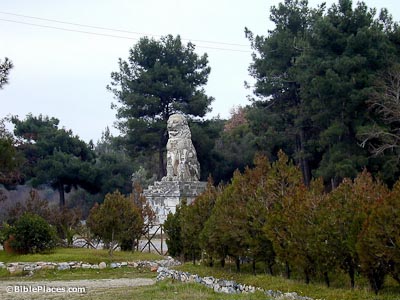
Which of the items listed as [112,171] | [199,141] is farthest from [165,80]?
[112,171]

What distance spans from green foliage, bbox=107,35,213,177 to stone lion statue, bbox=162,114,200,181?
5462mm

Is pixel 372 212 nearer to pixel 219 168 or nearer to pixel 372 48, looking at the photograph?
pixel 372 48

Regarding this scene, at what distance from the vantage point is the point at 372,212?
30.1 ft

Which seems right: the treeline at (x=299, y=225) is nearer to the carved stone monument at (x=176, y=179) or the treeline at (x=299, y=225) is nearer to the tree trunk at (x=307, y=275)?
the tree trunk at (x=307, y=275)

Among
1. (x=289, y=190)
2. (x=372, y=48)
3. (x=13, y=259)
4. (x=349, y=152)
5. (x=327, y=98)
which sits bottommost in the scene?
(x=13, y=259)

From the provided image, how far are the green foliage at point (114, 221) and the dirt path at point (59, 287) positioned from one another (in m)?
3.76

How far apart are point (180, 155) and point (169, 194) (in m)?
2.05

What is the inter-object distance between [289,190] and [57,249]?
10.5 meters

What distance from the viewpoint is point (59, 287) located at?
537 inches

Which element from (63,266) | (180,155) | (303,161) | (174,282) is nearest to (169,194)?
(180,155)

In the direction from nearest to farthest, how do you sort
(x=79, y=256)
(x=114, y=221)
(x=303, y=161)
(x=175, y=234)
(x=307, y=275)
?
1. (x=307, y=275)
2. (x=175, y=234)
3. (x=79, y=256)
4. (x=114, y=221)
5. (x=303, y=161)

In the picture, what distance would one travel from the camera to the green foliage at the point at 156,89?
34594mm

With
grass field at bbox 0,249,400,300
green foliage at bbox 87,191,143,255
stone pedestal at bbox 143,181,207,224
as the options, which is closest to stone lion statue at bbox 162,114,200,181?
stone pedestal at bbox 143,181,207,224

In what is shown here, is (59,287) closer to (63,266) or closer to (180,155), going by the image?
(63,266)
